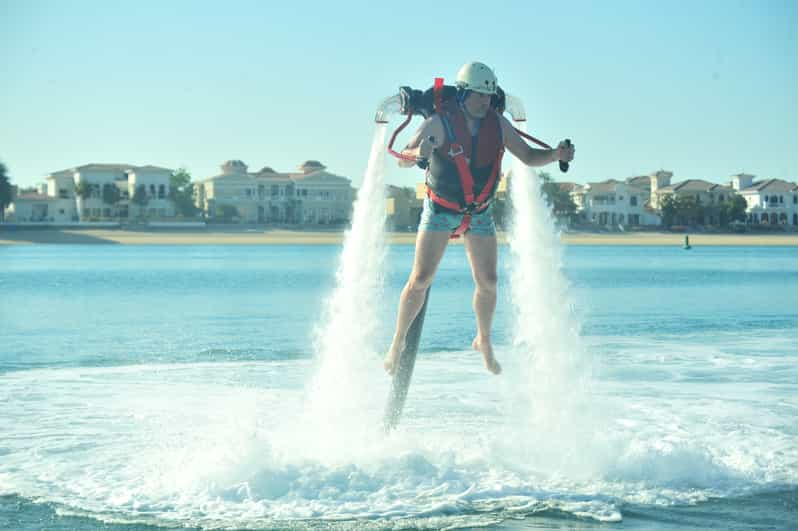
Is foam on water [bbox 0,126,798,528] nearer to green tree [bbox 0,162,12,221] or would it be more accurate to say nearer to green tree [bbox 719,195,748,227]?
green tree [bbox 0,162,12,221]

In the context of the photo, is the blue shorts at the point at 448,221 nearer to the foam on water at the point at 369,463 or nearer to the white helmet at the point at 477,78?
the white helmet at the point at 477,78

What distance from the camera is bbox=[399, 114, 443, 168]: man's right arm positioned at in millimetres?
7684

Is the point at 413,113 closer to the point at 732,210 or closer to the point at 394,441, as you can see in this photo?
the point at 394,441

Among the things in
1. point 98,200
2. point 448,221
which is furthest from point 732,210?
point 448,221

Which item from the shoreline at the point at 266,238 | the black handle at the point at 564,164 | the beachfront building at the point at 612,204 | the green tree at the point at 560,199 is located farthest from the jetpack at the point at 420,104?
the beachfront building at the point at 612,204

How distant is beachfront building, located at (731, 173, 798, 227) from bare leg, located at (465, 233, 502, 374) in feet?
537

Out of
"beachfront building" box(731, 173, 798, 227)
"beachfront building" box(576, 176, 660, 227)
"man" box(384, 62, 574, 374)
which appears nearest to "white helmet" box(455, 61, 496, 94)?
"man" box(384, 62, 574, 374)

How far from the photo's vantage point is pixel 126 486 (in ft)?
26.5

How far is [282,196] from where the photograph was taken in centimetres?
16262

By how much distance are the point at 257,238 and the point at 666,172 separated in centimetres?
7366

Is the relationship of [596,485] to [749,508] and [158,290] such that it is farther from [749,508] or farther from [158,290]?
[158,290]

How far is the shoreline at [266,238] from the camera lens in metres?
126

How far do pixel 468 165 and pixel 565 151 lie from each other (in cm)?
73

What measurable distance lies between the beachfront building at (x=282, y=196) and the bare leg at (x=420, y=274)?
5944 inches
